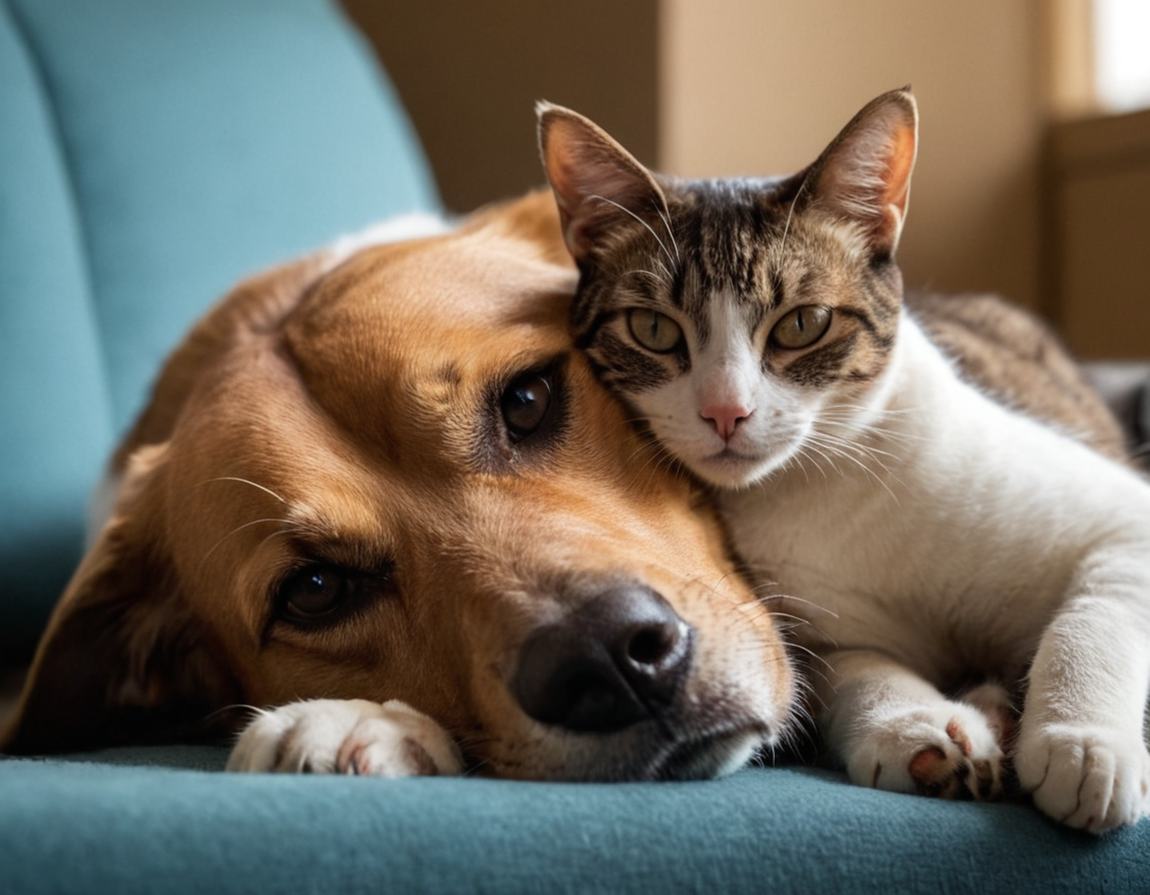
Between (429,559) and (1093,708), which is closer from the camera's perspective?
(1093,708)

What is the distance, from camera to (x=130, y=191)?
2896mm

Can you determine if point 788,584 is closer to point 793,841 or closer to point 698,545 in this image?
point 698,545

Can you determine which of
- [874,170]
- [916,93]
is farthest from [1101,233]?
[874,170]

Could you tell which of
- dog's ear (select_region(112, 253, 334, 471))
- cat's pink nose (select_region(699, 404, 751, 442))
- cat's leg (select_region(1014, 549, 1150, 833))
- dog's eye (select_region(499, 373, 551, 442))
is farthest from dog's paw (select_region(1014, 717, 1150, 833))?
dog's ear (select_region(112, 253, 334, 471))

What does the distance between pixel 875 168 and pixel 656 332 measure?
397mm

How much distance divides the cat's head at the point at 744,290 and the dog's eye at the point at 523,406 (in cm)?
12

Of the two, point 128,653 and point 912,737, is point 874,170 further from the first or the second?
point 128,653

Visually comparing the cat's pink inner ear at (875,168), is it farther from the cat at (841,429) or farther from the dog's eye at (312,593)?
the dog's eye at (312,593)

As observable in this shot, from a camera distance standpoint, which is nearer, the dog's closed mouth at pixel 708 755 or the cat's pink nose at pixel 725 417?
the dog's closed mouth at pixel 708 755

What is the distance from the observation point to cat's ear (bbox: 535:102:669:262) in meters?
1.65

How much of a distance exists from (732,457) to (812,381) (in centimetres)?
17

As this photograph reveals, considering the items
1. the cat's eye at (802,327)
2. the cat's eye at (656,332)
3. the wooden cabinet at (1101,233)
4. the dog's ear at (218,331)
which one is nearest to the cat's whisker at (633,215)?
the cat's eye at (656,332)

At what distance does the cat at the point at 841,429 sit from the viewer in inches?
62.0

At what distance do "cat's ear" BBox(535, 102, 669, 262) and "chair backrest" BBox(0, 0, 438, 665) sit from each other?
141 centimetres
